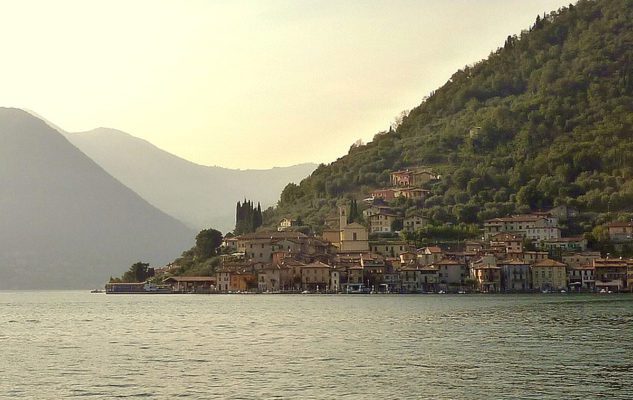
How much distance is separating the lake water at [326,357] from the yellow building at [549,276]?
169ft

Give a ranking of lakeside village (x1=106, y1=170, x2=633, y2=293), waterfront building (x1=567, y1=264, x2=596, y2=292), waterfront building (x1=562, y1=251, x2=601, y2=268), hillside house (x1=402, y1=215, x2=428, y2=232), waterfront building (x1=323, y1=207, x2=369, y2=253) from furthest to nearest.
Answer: hillside house (x1=402, y1=215, x2=428, y2=232) → waterfront building (x1=323, y1=207, x2=369, y2=253) → waterfront building (x1=562, y1=251, x2=601, y2=268) → lakeside village (x1=106, y1=170, x2=633, y2=293) → waterfront building (x1=567, y1=264, x2=596, y2=292)

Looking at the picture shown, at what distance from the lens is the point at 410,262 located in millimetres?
126562

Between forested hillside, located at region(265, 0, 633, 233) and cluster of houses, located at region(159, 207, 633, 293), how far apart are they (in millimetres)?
11044

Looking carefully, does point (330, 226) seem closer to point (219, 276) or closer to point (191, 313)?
point (219, 276)

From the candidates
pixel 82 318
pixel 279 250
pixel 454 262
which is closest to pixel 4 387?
pixel 82 318

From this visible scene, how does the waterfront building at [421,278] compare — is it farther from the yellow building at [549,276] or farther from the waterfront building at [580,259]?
the waterfront building at [580,259]

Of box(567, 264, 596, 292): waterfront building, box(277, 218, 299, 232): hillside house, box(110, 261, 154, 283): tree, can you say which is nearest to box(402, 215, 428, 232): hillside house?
box(277, 218, 299, 232): hillside house

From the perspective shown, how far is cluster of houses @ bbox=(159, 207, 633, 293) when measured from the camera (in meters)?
120

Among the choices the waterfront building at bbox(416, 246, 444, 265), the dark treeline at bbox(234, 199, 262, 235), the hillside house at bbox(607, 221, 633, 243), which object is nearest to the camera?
the waterfront building at bbox(416, 246, 444, 265)

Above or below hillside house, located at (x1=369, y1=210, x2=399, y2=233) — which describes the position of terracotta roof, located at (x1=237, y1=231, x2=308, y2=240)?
→ below

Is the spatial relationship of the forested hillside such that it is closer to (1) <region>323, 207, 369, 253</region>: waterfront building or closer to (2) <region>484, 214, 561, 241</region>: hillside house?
(2) <region>484, 214, 561, 241</region>: hillside house

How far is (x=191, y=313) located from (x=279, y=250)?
5838 centimetres

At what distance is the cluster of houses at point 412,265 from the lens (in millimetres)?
120312

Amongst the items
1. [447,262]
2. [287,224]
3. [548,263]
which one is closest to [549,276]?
[548,263]
